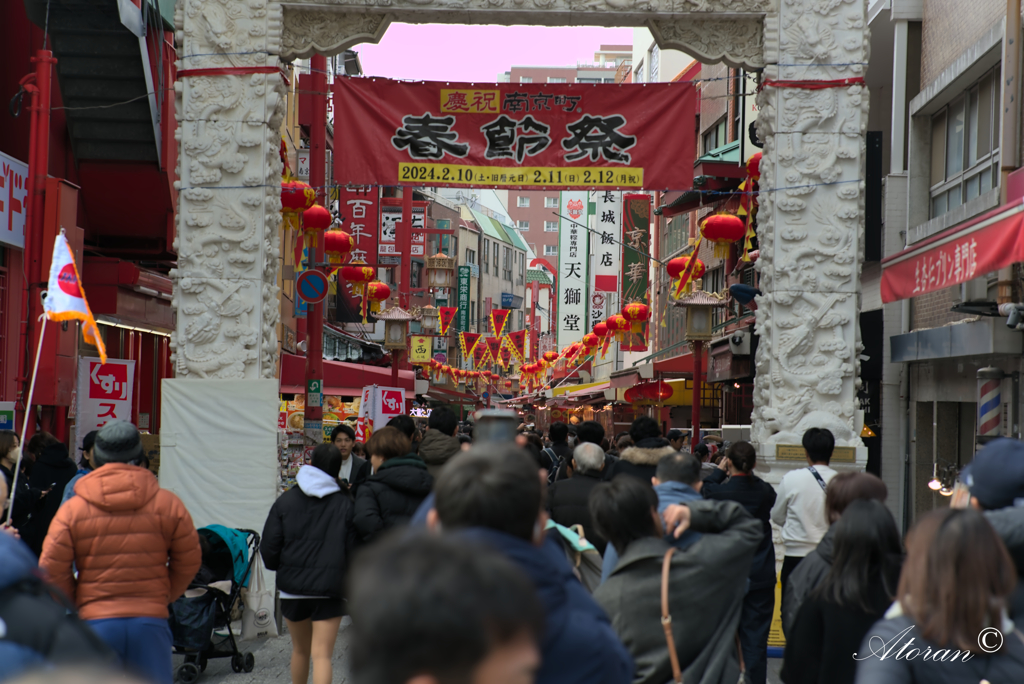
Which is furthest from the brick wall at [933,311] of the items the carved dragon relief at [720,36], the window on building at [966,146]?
the carved dragon relief at [720,36]

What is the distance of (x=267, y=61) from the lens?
10.7 metres

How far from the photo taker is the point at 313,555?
6785 millimetres

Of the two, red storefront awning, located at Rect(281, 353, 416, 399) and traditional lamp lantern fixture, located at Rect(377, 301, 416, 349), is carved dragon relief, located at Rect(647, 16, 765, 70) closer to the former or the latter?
red storefront awning, located at Rect(281, 353, 416, 399)

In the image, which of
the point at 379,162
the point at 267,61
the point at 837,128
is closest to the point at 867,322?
the point at 837,128

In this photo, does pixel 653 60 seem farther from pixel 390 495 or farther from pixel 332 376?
pixel 390 495

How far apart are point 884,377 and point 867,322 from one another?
92 centimetres

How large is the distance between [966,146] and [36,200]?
1206 cm

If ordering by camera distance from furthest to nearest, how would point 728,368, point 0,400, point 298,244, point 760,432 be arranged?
1. point 728,368
2. point 298,244
3. point 0,400
4. point 760,432

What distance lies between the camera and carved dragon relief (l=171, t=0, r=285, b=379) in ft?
34.9

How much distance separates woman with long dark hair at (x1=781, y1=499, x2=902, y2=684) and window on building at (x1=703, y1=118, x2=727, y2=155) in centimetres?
2490

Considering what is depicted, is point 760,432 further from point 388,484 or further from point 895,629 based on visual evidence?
point 895,629

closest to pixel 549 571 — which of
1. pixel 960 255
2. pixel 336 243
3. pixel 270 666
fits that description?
pixel 270 666

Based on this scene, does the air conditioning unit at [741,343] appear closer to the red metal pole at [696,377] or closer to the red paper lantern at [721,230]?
the red metal pole at [696,377]

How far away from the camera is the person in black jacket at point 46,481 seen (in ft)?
26.0
